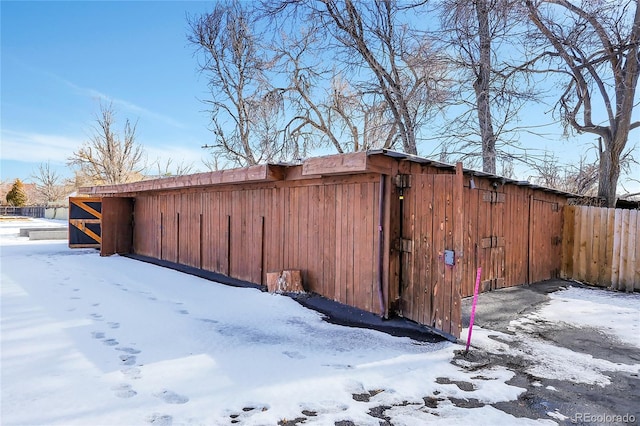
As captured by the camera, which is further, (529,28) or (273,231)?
(529,28)

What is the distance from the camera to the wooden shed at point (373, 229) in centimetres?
390

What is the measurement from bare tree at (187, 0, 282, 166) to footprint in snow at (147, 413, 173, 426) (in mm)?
13593

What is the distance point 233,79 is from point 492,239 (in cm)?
1477

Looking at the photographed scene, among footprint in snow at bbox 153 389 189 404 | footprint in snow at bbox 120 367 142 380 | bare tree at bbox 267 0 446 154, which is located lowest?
footprint in snow at bbox 153 389 189 404

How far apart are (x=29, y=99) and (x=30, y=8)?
1645cm

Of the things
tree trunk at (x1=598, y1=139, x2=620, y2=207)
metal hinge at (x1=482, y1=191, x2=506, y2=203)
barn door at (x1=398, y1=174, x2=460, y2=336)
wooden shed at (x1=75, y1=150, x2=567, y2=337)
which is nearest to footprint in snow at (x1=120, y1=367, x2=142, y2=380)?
wooden shed at (x1=75, y1=150, x2=567, y2=337)

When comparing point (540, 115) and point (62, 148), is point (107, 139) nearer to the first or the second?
point (62, 148)

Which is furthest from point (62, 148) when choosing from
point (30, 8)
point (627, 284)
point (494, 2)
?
point (627, 284)

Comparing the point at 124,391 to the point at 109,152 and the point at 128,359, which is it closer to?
the point at 128,359

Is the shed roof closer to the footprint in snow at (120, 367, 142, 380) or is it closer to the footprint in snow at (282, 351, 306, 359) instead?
the footprint in snow at (282, 351, 306, 359)

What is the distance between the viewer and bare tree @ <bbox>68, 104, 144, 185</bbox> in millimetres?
24906

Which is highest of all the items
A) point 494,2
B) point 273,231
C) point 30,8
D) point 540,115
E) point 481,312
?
point 30,8

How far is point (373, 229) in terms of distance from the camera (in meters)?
4.46

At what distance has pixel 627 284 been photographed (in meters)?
6.62
